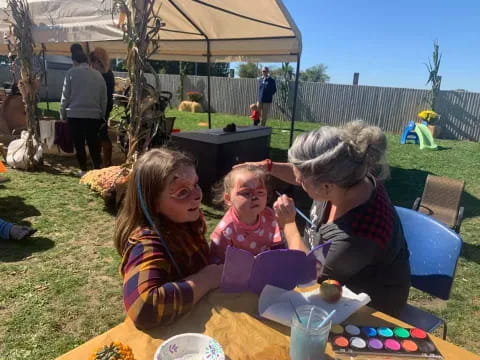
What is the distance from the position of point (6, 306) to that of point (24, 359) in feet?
2.12

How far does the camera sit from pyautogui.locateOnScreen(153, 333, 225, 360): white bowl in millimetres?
1041

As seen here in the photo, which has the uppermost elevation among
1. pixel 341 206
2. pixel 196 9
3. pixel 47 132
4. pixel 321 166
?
pixel 196 9

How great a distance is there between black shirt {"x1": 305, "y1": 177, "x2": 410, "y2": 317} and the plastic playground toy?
9781 millimetres

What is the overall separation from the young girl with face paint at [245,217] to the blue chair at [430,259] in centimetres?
78

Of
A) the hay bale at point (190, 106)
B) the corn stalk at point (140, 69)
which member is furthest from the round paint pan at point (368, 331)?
the hay bale at point (190, 106)

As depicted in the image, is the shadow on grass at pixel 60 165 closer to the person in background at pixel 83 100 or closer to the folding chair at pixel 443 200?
the person in background at pixel 83 100

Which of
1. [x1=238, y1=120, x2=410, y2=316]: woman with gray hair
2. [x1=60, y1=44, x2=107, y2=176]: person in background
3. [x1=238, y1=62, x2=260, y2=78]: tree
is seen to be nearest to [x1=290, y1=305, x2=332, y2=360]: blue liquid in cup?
[x1=238, y1=120, x2=410, y2=316]: woman with gray hair

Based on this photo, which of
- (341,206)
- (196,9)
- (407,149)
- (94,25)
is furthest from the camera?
(407,149)

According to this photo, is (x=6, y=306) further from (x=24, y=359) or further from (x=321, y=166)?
(x=321, y=166)

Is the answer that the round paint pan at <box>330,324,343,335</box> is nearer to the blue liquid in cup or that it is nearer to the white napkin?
the white napkin

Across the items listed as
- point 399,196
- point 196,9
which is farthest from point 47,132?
point 399,196

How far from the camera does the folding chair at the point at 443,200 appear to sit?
4012 millimetres

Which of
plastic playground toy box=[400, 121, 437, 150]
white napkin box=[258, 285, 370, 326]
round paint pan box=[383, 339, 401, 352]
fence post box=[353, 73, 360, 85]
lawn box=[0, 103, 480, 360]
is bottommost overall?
lawn box=[0, 103, 480, 360]

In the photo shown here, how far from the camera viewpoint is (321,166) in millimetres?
1547
